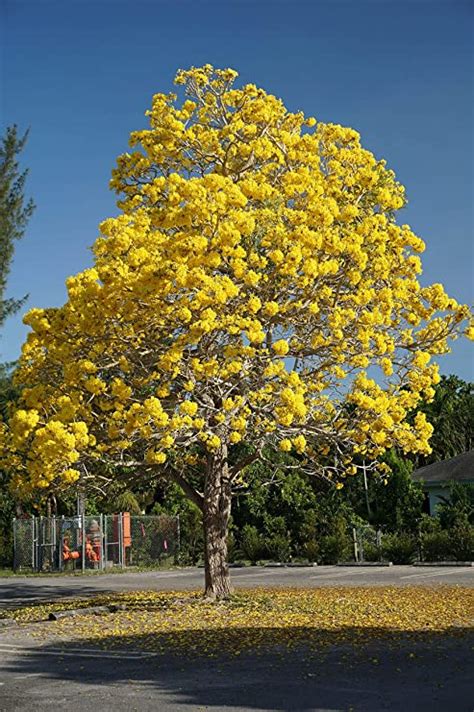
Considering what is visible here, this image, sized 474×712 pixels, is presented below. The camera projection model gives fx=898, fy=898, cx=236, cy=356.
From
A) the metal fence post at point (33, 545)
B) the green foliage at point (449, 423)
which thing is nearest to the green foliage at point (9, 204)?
the metal fence post at point (33, 545)

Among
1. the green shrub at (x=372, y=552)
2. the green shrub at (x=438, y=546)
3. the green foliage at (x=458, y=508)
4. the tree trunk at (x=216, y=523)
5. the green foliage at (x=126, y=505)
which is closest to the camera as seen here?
the tree trunk at (x=216, y=523)

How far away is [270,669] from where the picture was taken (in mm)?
9711

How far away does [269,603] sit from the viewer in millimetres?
16141

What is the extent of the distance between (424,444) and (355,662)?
24.8ft

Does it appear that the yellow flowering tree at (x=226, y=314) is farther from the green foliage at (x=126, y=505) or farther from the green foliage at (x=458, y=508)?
the green foliage at (x=126, y=505)

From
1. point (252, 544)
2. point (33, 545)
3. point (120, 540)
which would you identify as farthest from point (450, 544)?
point (33, 545)

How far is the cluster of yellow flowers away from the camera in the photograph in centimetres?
1460

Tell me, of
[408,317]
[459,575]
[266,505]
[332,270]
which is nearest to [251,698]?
[332,270]

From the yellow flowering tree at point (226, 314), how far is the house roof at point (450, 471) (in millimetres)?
15249

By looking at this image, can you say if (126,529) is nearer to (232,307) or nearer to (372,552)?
(372,552)

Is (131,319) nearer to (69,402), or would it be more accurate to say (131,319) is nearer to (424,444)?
(69,402)

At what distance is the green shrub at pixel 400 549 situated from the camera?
89.7 feet

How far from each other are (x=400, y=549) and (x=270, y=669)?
1851cm

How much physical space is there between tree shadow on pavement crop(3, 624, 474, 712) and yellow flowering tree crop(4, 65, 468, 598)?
3.52 metres
